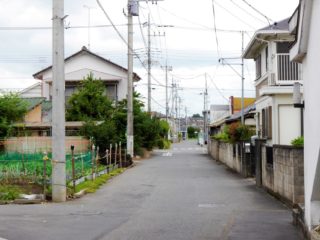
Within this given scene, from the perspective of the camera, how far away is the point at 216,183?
23.1 m

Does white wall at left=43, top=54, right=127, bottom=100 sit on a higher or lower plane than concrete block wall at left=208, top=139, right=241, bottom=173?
higher

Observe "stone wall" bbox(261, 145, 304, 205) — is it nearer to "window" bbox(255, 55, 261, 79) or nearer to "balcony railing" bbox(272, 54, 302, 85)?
"balcony railing" bbox(272, 54, 302, 85)

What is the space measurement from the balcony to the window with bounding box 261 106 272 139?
6.21ft

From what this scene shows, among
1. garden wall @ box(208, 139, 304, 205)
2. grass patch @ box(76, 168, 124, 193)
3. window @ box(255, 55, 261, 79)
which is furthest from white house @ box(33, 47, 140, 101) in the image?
garden wall @ box(208, 139, 304, 205)

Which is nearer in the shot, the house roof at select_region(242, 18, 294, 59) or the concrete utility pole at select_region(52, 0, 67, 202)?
the concrete utility pole at select_region(52, 0, 67, 202)

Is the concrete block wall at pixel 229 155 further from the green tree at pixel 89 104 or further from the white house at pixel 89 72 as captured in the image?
the white house at pixel 89 72

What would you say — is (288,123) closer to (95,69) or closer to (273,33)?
(273,33)

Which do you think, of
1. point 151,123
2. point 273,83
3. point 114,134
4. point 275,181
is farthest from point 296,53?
point 151,123

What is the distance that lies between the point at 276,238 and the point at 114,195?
9.07 meters

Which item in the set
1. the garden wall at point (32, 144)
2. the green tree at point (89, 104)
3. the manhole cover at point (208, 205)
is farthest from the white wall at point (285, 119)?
the green tree at point (89, 104)

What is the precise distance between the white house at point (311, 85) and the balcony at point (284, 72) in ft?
51.1

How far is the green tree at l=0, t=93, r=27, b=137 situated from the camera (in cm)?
3611

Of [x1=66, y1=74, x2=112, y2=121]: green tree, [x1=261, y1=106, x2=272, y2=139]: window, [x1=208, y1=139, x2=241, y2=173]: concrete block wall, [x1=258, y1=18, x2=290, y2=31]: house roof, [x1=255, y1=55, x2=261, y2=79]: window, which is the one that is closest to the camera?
[x1=258, y1=18, x2=290, y2=31]: house roof

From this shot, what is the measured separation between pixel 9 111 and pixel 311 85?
102ft
